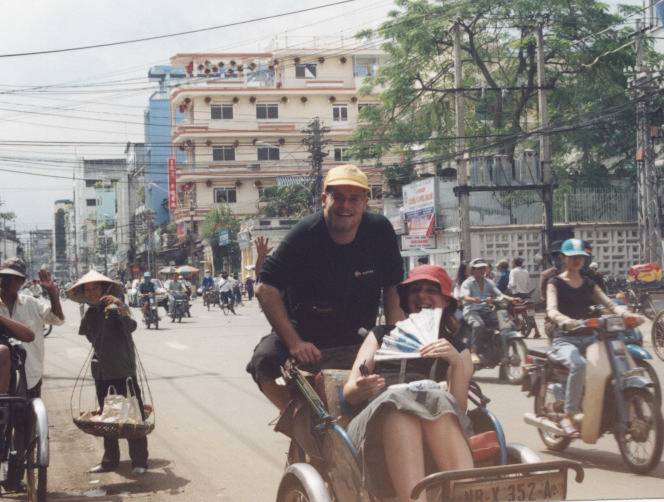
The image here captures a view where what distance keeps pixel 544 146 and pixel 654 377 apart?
15993 millimetres

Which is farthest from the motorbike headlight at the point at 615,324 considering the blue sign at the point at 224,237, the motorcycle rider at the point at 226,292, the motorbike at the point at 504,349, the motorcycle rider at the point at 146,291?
the motorcycle rider at the point at 226,292

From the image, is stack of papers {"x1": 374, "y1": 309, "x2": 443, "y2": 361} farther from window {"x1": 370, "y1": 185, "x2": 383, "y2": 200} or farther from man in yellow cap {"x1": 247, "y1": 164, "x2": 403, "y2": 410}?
window {"x1": 370, "y1": 185, "x2": 383, "y2": 200}

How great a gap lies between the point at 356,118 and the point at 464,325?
5.86 metres

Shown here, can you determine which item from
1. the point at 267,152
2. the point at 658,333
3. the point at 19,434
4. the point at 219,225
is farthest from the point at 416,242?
the point at 19,434

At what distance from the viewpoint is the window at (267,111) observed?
20.4 ft

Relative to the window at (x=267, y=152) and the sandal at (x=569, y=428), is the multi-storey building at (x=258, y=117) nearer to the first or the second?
the window at (x=267, y=152)

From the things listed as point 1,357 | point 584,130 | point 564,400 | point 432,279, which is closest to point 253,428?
point 564,400

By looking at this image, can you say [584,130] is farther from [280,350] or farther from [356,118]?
[280,350]

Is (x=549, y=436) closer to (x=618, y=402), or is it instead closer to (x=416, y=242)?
(x=618, y=402)

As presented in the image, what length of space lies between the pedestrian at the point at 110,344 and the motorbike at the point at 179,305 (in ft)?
66.0

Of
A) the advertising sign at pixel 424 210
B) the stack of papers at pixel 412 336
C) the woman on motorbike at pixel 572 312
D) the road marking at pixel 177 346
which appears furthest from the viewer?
the advertising sign at pixel 424 210

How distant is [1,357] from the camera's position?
5285 millimetres

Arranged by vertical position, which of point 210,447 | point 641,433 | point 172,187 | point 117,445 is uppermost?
point 172,187

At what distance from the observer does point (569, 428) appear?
6.61 meters
